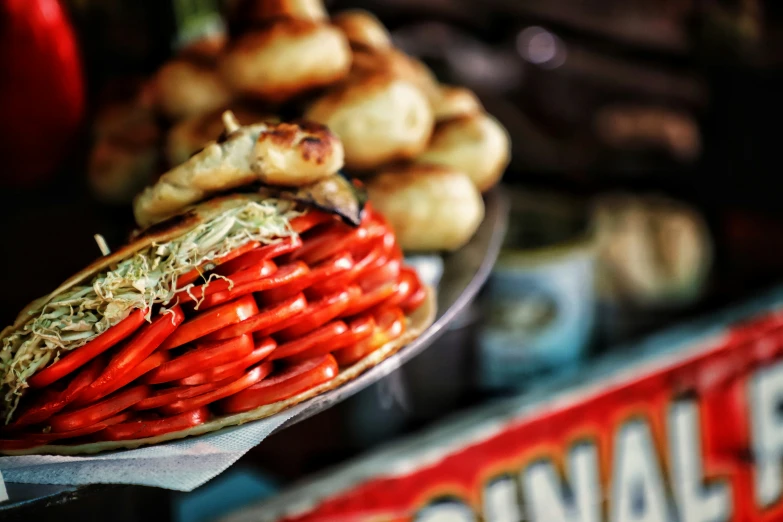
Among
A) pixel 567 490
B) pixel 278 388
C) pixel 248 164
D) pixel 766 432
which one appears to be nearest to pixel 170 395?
pixel 278 388

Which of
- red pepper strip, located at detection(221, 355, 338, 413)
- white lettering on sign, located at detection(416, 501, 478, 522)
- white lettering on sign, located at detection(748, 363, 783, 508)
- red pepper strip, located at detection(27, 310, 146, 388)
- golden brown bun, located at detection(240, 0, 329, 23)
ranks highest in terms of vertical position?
golden brown bun, located at detection(240, 0, 329, 23)

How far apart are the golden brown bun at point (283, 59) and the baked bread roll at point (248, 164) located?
0.40m

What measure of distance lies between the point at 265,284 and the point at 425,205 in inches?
25.8

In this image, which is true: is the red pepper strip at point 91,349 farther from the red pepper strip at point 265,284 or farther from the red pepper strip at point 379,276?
the red pepper strip at point 379,276

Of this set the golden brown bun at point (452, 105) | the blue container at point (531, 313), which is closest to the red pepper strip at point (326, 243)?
the golden brown bun at point (452, 105)

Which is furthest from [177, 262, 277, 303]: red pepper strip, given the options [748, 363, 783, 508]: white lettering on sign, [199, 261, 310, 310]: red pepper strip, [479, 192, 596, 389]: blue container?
[748, 363, 783, 508]: white lettering on sign

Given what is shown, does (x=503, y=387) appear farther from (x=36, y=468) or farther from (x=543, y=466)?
(x=36, y=468)

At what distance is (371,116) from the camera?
172 centimetres

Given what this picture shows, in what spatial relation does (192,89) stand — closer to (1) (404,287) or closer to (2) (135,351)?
(1) (404,287)

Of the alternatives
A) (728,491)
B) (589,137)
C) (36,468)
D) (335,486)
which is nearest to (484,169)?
(335,486)

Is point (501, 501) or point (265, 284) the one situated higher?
point (265, 284)

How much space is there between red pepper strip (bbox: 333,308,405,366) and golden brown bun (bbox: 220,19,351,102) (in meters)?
0.64

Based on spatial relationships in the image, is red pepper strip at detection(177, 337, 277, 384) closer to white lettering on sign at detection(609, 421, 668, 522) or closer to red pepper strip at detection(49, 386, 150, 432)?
red pepper strip at detection(49, 386, 150, 432)

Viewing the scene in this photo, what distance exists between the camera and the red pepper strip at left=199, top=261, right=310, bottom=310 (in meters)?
1.17
